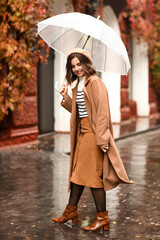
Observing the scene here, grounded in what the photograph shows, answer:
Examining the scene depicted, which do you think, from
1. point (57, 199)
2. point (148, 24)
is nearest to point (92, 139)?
point (57, 199)

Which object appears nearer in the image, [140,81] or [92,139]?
[92,139]

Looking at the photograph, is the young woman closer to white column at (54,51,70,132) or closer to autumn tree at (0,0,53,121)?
autumn tree at (0,0,53,121)

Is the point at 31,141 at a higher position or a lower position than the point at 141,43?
lower

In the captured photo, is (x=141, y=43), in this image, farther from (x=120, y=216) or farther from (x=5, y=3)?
(x=120, y=216)

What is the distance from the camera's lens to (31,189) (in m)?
6.35

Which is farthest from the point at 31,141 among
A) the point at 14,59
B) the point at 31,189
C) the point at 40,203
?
the point at 40,203

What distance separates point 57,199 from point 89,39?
1.88 meters

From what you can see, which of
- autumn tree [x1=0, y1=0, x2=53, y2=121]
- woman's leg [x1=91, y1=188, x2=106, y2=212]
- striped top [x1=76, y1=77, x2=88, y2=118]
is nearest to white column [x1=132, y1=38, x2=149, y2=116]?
autumn tree [x1=0, y1=0, x2=53, y2=121]

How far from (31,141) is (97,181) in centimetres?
595

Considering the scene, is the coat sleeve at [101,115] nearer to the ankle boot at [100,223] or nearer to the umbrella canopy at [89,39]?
the umbrella canopy at [89,39]

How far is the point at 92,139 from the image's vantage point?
4.71 meters

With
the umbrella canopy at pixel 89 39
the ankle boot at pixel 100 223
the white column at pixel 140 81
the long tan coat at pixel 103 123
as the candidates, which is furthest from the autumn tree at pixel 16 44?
the white column at pixel 140 81

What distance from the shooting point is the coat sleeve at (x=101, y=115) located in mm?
4562

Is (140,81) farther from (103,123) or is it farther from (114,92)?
(103,123)
